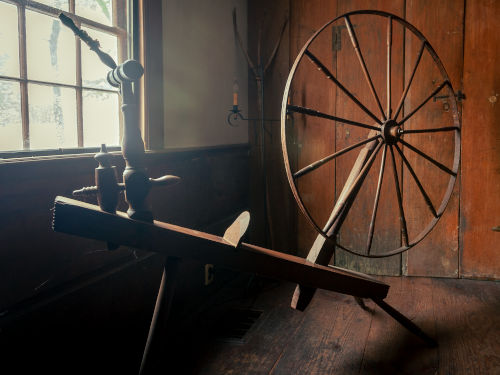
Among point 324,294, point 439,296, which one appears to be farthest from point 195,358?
point 439,296

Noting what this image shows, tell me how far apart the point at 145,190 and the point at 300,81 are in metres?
1.84

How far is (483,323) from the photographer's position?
2.04 meters

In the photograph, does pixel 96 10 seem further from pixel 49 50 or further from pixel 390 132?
pixel 390 132

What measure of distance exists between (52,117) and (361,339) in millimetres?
1488

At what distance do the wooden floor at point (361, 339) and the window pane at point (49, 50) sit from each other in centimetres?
114

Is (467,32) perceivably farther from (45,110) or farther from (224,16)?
(45,110)

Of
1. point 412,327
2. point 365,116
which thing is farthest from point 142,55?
point 412,327

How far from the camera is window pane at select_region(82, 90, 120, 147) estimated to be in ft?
5.37

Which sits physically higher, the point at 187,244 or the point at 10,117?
the point at 10,117

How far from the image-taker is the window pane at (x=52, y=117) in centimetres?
142

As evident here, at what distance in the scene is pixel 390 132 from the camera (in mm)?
1754

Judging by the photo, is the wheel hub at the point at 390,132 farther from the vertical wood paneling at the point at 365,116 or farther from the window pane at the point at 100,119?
the window pane at the point at 100,119

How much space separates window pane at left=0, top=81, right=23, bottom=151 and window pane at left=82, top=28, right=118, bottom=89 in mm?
295

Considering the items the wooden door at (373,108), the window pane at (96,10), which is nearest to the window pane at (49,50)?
the window pane at (96,10)
